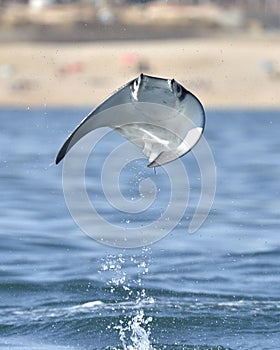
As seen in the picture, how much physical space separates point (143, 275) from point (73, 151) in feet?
35.4

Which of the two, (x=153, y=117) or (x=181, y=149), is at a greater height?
(x=153, y=117)

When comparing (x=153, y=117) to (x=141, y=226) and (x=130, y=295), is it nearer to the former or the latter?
(x=130, y=295)

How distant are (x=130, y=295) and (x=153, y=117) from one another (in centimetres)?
239

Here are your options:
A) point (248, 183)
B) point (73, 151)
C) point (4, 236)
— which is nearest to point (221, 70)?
point (73, 151)

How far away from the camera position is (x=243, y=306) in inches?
314

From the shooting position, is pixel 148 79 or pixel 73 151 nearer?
pixel 148 79

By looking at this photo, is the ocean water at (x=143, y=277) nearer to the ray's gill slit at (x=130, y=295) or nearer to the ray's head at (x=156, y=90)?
the ray's gill slit at (x=130, y=295)

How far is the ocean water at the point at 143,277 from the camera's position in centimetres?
723

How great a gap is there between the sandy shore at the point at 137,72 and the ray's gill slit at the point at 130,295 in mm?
22404

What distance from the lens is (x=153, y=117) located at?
633cm

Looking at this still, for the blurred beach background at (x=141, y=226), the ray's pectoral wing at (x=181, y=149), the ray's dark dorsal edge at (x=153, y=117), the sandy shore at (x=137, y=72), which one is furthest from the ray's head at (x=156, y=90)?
the sandy shore at (x=137, y=72)

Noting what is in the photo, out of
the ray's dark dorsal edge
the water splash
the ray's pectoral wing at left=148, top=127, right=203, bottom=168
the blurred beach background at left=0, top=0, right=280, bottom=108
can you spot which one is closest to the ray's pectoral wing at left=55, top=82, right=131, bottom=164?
the ray's dark dorsal edge

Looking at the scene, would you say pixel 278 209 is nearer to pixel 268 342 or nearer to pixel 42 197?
pixel 42 197

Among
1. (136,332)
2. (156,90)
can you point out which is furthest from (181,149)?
(136,332)
